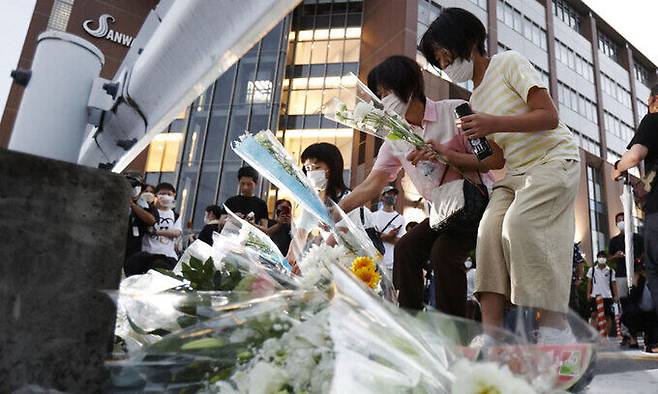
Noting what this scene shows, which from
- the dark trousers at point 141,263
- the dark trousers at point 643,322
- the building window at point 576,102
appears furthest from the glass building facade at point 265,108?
the dark trousers at point 141,263

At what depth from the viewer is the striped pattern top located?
6.13 ft

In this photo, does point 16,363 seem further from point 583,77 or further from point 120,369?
point 583,77

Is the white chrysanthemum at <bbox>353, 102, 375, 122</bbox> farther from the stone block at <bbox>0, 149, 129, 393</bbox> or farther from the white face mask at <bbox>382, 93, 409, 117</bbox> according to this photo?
the stone block at <bbox>0, 149, 129, 393</bbox>

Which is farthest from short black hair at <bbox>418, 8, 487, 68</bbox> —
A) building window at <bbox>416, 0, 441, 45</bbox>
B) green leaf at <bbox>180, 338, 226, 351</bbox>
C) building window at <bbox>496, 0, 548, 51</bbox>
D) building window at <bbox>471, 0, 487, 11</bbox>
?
building window at <bbox>496, 0, 548, 51</bbox>

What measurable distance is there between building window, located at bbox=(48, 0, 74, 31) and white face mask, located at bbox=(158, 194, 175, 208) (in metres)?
15.9

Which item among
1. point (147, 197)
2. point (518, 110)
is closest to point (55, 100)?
point (518, 110)

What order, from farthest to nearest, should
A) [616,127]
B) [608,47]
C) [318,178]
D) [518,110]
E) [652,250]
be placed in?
[608,47] → [616,127] → [318,178] → [652,250] → [518,110]

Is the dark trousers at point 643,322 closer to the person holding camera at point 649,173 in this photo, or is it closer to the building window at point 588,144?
the person holding camera at point 649,173

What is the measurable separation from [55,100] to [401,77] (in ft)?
5.08

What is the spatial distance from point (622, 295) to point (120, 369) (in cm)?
657

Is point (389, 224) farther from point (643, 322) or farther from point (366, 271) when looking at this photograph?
point (366, 271)

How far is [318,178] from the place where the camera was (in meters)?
2.73

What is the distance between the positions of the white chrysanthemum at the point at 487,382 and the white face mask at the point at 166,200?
473 centimetres

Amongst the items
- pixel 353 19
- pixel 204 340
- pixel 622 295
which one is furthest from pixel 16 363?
pixel 353 19
